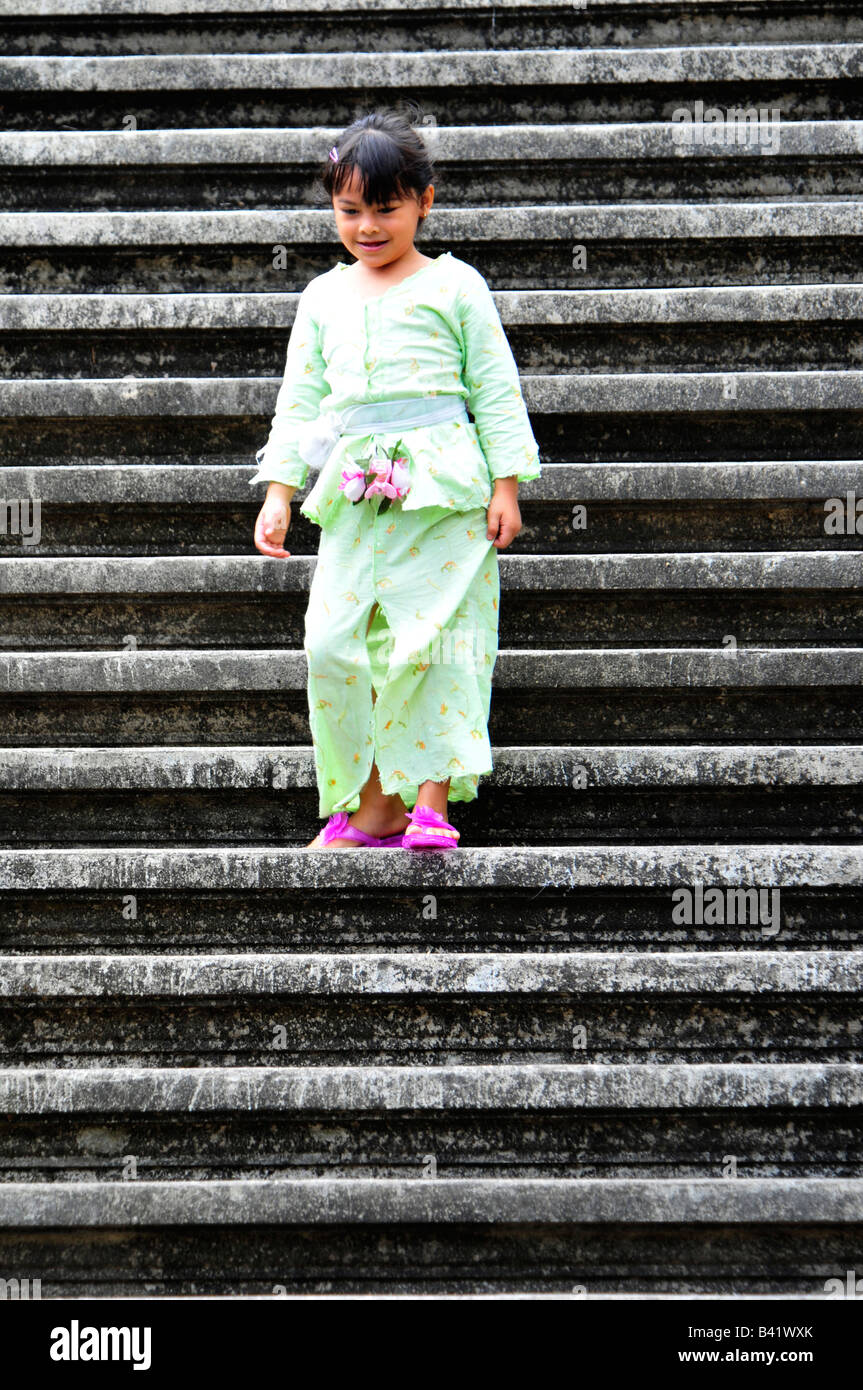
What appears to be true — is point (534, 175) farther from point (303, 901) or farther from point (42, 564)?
point (303, 901)

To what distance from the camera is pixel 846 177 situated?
13.7 feet

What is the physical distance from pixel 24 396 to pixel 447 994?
2.16 metres

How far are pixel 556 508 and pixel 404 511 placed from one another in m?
0.85

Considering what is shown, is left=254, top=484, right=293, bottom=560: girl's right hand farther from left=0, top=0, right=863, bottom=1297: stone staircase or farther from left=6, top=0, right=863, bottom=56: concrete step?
left=6, top=0, right=863, bottom=56: concrete step

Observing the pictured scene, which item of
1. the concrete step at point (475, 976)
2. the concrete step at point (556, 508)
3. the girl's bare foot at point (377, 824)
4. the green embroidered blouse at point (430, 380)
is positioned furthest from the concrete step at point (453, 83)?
the concrete step at point (475, 976)

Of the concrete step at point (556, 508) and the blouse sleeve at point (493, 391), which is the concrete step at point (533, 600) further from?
the blouse sleeve at point (493, 391)

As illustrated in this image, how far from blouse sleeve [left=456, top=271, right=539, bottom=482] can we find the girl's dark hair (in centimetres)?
26

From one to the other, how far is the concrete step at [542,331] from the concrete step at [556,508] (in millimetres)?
448

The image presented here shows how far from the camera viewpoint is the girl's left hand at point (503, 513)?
2.82 m

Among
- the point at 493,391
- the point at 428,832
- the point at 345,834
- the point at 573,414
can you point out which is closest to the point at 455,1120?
the point at 428,832

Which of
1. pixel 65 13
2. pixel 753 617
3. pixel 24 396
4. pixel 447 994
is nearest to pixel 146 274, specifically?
pixel 24 396

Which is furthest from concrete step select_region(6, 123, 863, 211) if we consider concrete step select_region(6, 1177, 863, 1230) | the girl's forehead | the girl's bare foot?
concrete step select_region(6, 1177, 863, 1230)

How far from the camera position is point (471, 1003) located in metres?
2.58

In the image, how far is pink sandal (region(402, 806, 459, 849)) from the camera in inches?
108
